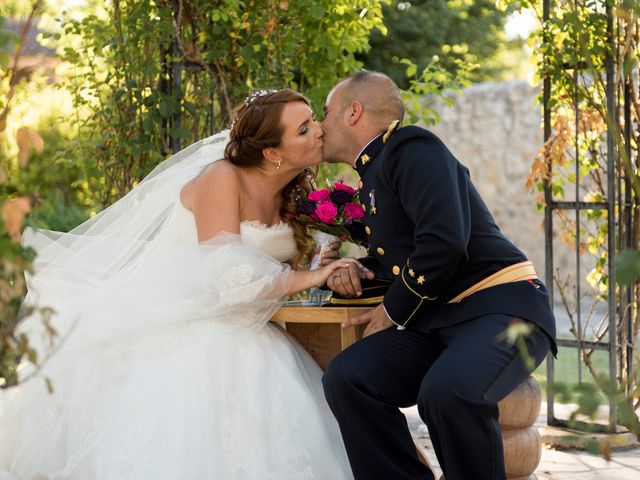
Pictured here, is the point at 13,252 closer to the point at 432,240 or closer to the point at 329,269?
the point at 432,240

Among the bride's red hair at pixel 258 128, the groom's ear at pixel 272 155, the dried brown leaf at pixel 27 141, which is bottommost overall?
A: the groom's ear at pixel 272 155

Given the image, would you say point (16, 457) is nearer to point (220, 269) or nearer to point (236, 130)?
point (220, 269)

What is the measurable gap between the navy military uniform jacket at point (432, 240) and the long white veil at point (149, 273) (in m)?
0.48

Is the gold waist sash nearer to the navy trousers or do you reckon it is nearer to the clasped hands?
the navy trousers

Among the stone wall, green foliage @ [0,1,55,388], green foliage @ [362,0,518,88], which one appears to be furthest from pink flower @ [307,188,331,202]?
green foliage @ [362,0,518,88]

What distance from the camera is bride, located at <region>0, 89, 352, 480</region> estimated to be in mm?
3084

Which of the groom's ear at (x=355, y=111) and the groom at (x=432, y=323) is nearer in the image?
the groom at (x=432, y=323)

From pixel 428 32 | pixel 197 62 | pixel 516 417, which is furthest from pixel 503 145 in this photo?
pixel 516 417

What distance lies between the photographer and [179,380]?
125 inches

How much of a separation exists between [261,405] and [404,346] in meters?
0.56

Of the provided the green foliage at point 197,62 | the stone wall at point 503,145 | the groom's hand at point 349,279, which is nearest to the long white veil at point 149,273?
the groom's hand at point 349,279

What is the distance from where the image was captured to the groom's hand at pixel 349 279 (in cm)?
308

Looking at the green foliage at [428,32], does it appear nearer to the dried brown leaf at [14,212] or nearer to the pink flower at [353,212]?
the pink flower at [353,212]

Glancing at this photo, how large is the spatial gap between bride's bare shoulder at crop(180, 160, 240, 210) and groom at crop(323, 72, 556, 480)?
522 millimetres
